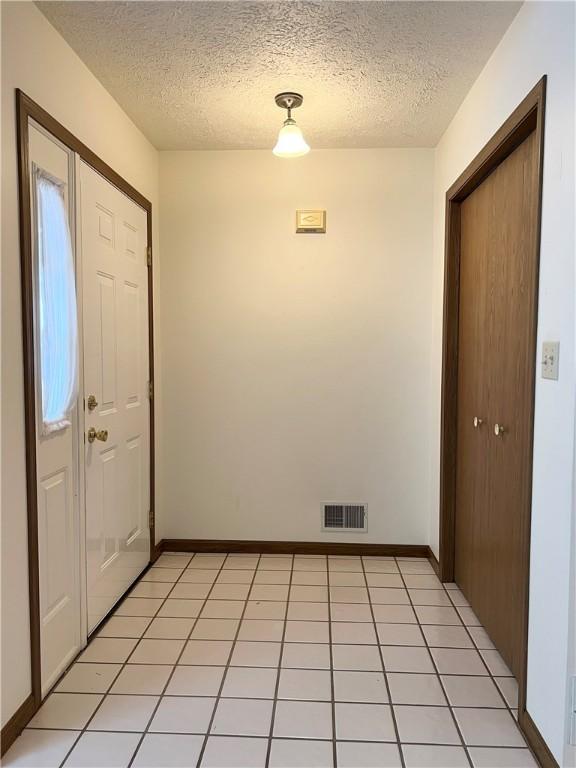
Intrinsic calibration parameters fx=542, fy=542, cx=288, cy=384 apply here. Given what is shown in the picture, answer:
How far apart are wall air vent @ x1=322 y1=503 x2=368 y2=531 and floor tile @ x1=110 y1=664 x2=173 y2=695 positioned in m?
1.44

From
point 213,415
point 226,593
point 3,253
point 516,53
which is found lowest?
point 226,593

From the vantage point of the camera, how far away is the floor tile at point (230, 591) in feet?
9.16

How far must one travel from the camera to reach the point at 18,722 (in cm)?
178

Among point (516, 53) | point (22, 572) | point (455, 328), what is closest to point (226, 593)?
point (22, 572)

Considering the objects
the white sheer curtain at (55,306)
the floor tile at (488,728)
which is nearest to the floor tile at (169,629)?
the white sheer curtain at (55,306)

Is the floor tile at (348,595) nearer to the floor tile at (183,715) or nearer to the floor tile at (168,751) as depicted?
the floor tile at (183,715)

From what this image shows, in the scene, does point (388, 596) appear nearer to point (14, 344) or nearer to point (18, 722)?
point (18, 722)

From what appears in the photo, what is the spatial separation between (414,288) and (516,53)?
58.0 inches

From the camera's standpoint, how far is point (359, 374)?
3.32 metres

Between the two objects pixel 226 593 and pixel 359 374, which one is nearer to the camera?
pixel 226 593

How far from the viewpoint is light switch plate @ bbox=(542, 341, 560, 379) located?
1589mm

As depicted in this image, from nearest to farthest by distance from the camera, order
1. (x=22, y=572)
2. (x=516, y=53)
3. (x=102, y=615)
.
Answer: (x=22, y=572) → (x=516, y=53) → (x=102, y=615)

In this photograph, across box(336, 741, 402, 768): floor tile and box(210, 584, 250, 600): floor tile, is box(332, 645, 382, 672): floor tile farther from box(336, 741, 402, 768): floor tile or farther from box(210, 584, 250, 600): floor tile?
box(210, 584, 250, 600): floor tile

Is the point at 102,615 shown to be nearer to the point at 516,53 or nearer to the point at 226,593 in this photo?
the point at 226,593
